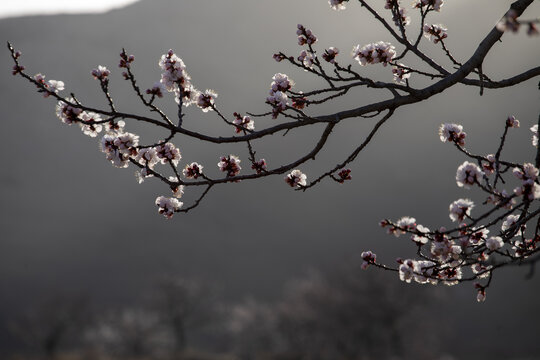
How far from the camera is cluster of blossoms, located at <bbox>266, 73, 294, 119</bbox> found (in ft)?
15.5

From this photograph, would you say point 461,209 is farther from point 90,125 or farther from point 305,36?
point 90,125

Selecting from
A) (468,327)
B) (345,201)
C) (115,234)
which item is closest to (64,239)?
(115,234)

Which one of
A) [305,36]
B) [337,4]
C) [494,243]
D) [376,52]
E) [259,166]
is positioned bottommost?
[494,243]

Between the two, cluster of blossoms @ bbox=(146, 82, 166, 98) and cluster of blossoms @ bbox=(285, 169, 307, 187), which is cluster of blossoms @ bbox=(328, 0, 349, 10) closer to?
cluster of blossoms @ bbox=(285, 169, 307, 187)

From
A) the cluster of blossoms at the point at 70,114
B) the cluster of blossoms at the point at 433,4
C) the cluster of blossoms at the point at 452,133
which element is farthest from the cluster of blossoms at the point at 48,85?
the cluster of blossoms at the point at 433,4

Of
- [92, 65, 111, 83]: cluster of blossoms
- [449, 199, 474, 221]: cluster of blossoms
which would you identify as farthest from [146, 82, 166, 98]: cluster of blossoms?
[449, 199, 474, 221]: cluster of blossoms

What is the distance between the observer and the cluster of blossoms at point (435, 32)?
5824mm

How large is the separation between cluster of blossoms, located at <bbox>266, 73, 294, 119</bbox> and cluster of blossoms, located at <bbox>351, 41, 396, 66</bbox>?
769 millimetres

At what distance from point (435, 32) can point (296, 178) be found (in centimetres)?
250

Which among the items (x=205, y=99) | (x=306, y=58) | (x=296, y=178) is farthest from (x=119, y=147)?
(x=306, y=58)

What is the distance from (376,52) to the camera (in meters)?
5.01

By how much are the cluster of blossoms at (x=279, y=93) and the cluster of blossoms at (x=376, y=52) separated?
2.52 ft

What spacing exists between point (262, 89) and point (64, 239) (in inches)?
2144

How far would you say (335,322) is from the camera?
4284 centimetres
